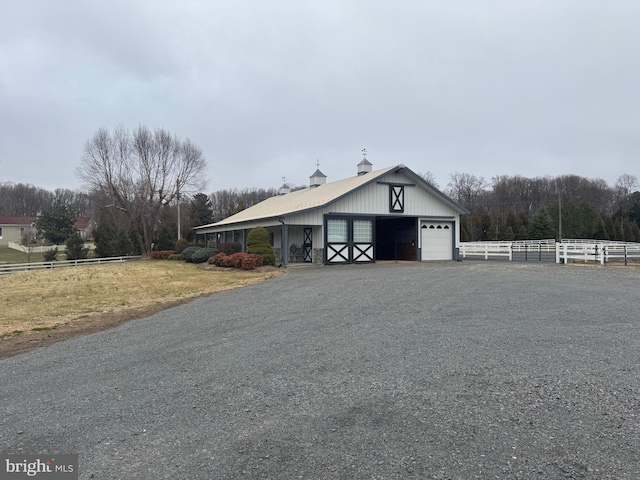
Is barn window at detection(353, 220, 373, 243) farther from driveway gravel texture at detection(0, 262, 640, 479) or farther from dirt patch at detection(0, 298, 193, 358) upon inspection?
driveway gravel texture at detection(0, 262, 640, 479)

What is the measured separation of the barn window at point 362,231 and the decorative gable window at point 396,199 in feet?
4.93

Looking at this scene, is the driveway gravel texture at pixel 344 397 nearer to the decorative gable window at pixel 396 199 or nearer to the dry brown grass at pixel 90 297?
the dry brown grass at pixel 90 297

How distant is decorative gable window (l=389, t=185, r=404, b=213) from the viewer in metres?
22.8

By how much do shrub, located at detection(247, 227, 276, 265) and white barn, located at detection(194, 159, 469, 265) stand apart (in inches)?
30.1

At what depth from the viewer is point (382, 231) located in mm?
26891

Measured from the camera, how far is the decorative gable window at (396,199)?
2275 centimetres

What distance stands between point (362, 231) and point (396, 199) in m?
2.56

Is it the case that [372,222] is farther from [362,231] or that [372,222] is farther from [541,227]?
[541,227]

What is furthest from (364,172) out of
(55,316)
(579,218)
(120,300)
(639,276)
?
(579,218)

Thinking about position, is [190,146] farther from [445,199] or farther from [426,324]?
[426,324]

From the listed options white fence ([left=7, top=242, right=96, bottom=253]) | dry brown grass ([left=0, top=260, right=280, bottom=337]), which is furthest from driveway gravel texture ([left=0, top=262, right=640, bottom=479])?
white fence ([left=7, top=242, right=96, bottom=253])

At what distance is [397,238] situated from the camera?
2550cm

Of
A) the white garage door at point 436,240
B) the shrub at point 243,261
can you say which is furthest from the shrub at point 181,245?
the white garage door at point 436,240

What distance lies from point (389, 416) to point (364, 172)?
Result: 24.5m
